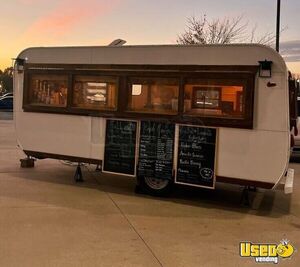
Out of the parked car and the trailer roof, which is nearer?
the trailer roof

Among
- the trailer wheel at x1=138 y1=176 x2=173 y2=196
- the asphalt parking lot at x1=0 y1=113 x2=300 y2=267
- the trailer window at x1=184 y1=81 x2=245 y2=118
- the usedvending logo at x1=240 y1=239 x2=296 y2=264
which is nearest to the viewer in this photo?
the asphalt parking lot at x1=0 y1=113 x2=300 y2=267

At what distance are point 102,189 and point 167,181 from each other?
4.58 ft

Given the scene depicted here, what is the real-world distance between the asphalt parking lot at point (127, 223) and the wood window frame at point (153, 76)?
4.69 feet

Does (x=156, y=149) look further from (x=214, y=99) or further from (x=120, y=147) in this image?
(x=214, y=99)

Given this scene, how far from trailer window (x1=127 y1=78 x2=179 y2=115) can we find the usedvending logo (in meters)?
3.08

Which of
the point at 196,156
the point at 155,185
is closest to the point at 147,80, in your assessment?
the point at 196,156

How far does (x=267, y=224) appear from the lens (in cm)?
713

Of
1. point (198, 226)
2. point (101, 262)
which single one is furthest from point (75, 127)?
point (101, 262)

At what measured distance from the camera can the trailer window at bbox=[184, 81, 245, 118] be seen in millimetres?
7883

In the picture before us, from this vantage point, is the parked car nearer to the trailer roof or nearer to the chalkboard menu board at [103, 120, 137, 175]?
the trailer roof

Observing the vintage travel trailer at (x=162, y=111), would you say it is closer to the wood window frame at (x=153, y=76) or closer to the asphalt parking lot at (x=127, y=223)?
the wood window frame at (x=153, y=76)

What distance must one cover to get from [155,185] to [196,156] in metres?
1.05

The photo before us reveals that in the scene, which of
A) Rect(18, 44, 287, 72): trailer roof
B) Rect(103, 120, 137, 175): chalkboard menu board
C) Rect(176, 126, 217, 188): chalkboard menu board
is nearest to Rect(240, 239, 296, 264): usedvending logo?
Rect(176, 126, 217, 188): chalkboard menu board

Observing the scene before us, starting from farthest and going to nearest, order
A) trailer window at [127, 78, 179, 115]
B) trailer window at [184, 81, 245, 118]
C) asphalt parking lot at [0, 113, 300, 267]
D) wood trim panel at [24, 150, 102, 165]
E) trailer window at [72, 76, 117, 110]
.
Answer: wood trim panel at [24, 150, 102, 165], trailer window at [72, 76, 117, 110], trailer window at [127, 78, 179, 115], trailer window at [184, 81, 245, 118], asphalt parking lot at [0, 113, 300, 267]
